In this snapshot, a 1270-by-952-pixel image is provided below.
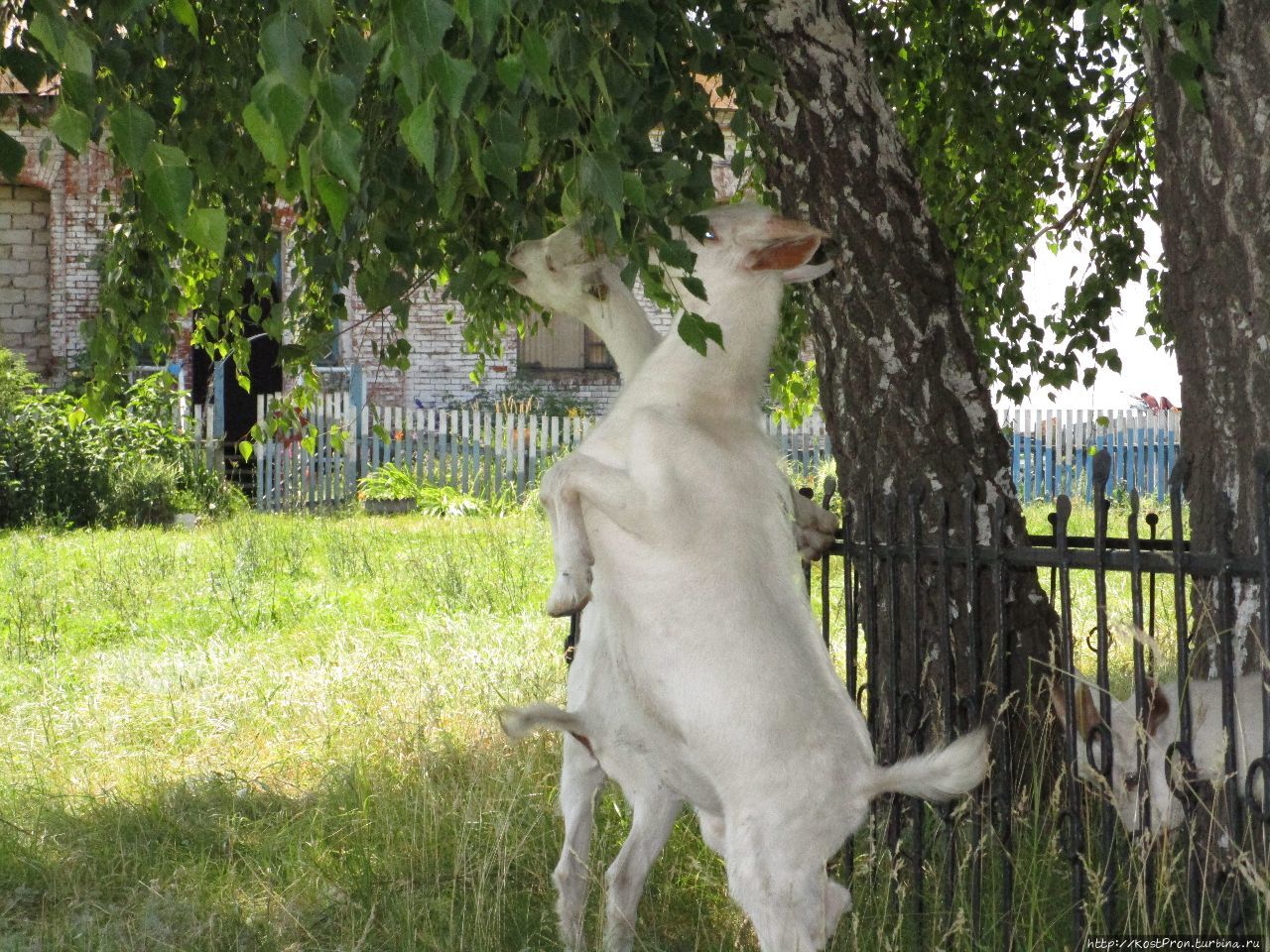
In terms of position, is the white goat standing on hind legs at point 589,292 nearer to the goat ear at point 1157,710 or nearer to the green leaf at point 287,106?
the goat ear at point 1157,710

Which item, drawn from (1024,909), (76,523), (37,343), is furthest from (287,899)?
(37,343)

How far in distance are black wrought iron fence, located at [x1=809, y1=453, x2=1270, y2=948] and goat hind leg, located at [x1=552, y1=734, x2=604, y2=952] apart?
2.53 feet

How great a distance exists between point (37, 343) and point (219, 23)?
45.2ft

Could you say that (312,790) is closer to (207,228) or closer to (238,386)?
(207,228)

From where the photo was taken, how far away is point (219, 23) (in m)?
3.96

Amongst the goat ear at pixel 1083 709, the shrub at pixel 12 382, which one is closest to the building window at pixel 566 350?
the shrub at pixel 12 382

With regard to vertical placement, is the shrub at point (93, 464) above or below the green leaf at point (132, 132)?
below

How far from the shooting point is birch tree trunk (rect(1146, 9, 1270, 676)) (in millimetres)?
3090

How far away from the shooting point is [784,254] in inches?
104

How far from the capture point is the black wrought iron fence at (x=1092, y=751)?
276cm

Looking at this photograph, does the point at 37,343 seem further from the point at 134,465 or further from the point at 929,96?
the point at 929,96

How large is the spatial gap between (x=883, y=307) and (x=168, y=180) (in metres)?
2.49

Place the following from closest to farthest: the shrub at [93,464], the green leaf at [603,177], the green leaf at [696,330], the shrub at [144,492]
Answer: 1. the green leaf at [603,177]
2. the green leaf at [696,330]
3. the shrub at [93,464]
4. the shrub at [144,492]

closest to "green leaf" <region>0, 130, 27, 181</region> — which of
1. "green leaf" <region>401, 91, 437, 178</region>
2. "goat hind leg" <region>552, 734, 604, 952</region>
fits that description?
"green leaf" <region>401, 91, 437, 178</region>
